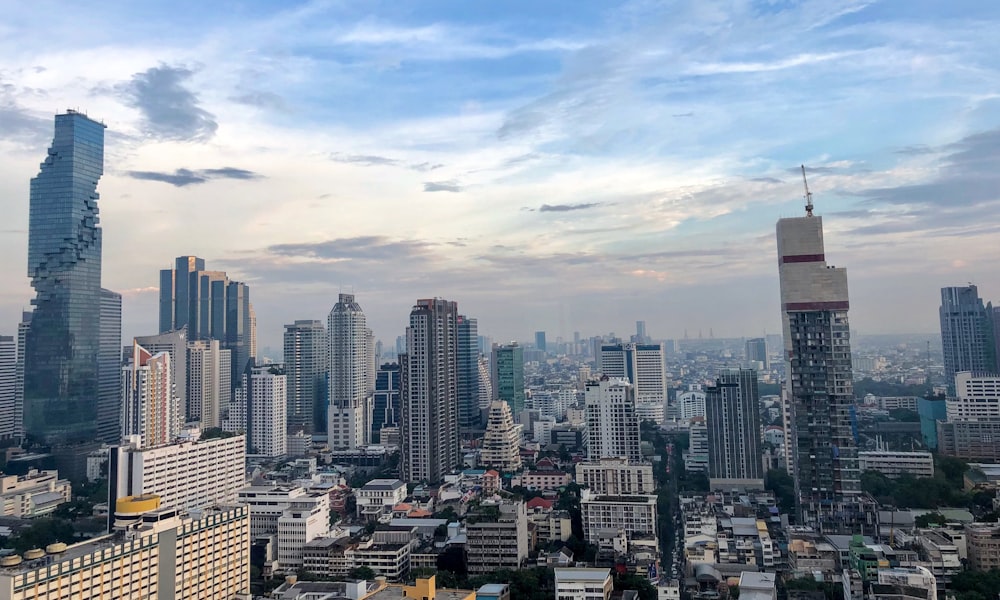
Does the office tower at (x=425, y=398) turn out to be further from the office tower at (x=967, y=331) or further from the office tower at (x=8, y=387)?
the office tower at (x=967, y=331)

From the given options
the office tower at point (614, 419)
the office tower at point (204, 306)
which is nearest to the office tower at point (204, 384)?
the office tower at point (204, 306)

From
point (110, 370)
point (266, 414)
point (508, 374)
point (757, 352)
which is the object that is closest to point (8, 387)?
point (110, 370)

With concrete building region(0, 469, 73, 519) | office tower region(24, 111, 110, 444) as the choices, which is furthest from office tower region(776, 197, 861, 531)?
office tower region(24, 111, 110, 444)

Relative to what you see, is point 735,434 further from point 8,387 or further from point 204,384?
point 8,387

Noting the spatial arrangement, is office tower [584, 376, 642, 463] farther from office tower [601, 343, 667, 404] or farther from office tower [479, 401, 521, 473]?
office tower [601, 343, 667, 404]

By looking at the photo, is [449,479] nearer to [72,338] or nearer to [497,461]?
[497,461]

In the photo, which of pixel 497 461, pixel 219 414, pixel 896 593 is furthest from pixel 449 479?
pixel 219 414
